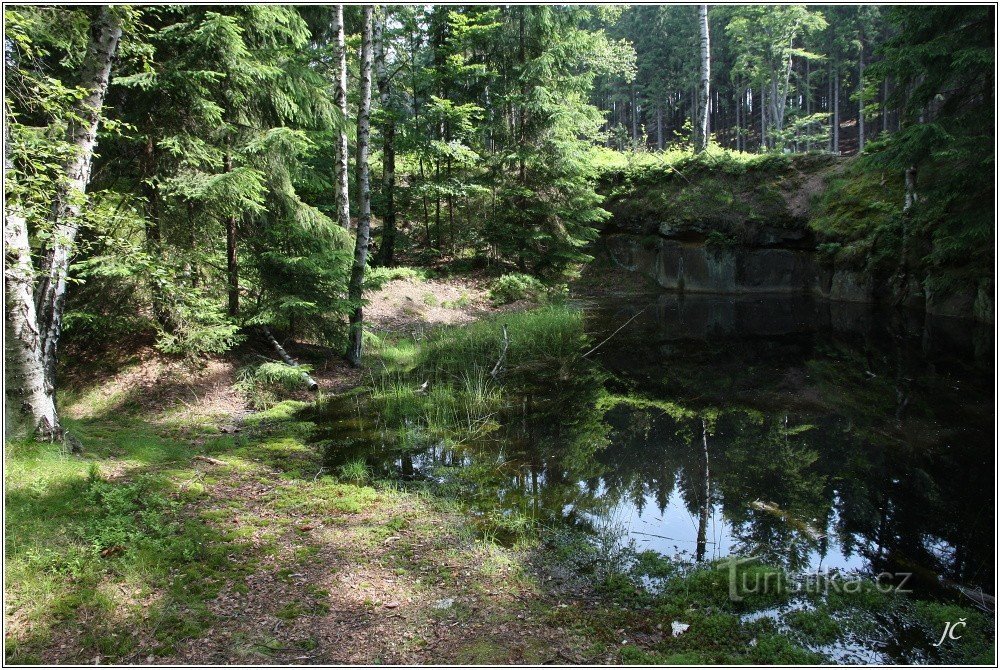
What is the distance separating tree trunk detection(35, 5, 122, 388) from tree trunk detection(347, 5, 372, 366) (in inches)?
149

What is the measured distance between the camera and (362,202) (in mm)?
9195

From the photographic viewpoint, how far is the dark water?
449cm

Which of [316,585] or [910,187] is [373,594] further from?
[910,187]

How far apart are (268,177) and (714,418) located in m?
6.99

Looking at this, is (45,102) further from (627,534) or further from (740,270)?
(740,270)

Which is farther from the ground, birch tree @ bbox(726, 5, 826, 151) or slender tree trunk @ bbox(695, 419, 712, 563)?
birch tree @ bbox(726, 5, 826, 151)

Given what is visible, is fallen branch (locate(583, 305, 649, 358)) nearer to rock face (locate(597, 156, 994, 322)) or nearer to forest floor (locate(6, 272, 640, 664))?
rock face (locate(597, 156, 994, 322))

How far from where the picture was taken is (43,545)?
3.62 m

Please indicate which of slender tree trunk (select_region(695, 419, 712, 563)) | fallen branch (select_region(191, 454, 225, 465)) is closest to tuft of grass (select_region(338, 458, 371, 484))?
fallen branch (select_region(191, 454, 225, 465))

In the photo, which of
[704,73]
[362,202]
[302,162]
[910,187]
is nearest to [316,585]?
[362,202]

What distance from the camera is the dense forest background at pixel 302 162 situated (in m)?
5.25

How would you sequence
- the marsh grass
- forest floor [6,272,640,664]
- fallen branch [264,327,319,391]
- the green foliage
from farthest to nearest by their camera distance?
A: the green foliage, fallen branch [264,327,319,391], the marsh grass, forest floor [6,272,640,664]

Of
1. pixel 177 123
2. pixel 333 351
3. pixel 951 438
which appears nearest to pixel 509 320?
pixel 333 351

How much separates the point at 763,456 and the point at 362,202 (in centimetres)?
665
